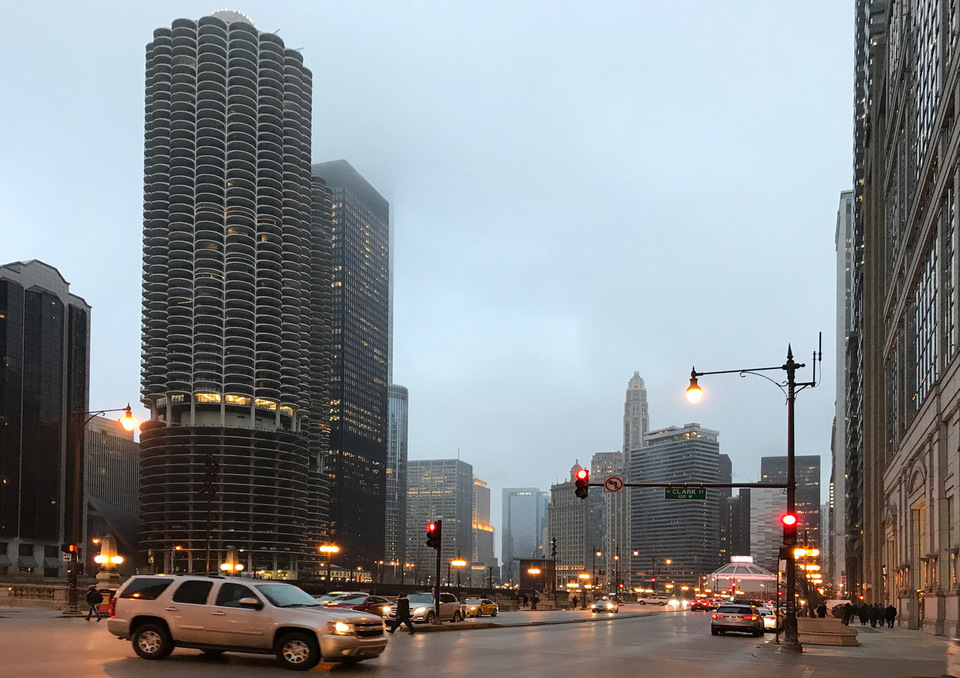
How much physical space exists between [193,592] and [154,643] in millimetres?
1312

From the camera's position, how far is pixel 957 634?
4156 centimetres

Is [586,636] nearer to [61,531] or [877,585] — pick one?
[877,585]

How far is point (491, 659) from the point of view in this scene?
23.9m

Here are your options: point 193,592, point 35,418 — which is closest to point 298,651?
point 193,592

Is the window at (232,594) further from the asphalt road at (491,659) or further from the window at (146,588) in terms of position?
the window at (146,588)

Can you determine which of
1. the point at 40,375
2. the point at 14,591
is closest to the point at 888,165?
the point at 14,591

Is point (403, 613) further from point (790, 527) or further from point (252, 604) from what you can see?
point (252, 604)

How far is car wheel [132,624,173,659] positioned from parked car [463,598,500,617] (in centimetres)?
4116

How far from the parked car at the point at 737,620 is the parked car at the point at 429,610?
486 inches

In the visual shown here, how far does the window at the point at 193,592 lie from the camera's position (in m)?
20.8

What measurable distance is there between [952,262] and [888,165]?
118 ft

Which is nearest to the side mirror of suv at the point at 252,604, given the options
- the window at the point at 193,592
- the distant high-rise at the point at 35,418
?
the window at the point at 193,592

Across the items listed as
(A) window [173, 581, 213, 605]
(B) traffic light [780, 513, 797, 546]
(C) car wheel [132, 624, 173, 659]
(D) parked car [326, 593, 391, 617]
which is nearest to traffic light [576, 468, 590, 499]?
(B) traffic light [780, 513, 797, 546]

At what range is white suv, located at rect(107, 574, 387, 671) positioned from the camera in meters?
19.9
